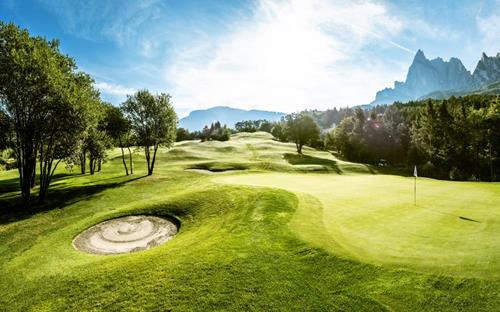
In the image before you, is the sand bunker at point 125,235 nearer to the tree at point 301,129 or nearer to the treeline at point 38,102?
the treeline at point 38,102

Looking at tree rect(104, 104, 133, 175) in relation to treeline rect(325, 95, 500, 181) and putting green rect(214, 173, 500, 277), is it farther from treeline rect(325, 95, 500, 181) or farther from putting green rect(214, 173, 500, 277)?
treeline rect(325, 95, 500, 181)

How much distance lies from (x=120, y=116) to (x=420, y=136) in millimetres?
82012

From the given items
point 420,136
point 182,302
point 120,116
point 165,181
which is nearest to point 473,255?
point 182,302

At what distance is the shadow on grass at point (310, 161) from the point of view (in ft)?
218

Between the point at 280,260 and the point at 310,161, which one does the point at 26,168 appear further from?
the point at 310,161

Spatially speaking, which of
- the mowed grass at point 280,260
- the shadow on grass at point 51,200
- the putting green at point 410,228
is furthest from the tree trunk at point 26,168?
the putting green at point 410,228

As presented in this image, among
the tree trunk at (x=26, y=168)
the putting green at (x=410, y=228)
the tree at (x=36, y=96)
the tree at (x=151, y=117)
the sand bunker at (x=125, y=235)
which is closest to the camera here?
the putting green at (x=410, y=228)

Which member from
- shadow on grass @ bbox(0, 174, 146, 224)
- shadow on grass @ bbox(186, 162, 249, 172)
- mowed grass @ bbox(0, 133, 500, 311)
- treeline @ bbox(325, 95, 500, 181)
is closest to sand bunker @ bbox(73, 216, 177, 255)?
mowed grass @ bbox(0, 133, 500, 311)

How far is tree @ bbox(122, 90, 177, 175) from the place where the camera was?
4631 centimetres

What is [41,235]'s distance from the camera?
2009 cm

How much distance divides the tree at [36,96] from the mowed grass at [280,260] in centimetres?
737

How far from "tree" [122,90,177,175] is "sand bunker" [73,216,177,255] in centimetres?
2723

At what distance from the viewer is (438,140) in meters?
81.1

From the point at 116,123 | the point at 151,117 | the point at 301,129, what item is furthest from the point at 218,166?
the point at 301,129
